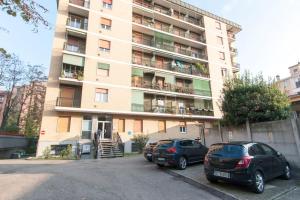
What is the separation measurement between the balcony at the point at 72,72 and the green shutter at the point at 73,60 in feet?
2.00

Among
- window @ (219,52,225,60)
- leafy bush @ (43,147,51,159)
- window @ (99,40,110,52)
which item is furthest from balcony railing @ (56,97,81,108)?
window @ (219,52,225,60)

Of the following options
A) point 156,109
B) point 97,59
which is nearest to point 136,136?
point 156,109

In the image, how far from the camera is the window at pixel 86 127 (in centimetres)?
1964

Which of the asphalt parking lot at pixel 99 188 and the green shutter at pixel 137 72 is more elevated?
the green shutter at pixel 137 72

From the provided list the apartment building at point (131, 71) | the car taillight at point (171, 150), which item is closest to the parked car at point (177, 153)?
the car taillight at point (171, 150)

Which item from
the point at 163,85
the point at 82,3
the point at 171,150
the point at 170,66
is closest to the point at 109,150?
the point at 171,150

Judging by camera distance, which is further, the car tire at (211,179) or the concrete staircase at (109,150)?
the concrete staircase at (109,150)

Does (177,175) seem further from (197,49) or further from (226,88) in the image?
(197,49)

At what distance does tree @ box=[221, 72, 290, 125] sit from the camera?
11.2 meters

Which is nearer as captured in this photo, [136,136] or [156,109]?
[136,136]

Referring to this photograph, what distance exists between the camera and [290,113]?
38.3 feet

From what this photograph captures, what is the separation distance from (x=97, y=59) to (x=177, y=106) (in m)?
11.8

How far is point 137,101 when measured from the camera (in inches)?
886

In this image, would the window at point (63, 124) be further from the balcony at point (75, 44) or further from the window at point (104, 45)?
the window at point (104, 45)
